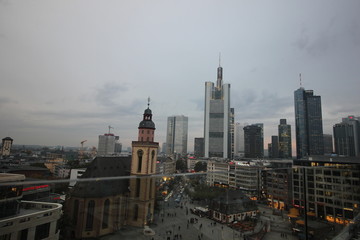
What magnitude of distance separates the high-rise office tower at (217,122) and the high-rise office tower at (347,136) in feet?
Answer: 97.2

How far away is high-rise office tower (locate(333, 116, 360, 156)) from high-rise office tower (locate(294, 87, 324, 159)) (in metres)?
24.2

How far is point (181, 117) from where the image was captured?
11000 cm

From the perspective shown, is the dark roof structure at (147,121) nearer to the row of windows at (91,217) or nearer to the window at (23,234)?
the row of windows at (91,217)

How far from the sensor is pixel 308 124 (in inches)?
2916

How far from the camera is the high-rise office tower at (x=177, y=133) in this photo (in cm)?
10325

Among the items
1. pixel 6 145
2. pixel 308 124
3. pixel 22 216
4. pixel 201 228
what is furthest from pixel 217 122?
pixel 22 216

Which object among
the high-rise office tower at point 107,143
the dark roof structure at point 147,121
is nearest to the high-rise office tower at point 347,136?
the dark roof structure at point 147,121

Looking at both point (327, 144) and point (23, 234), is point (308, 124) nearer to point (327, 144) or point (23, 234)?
point (327, 144)

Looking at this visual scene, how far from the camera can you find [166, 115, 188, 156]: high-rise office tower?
339 ft

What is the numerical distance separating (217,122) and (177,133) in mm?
44134

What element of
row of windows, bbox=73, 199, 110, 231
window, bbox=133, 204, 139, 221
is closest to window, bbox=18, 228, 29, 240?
row of windows, bbox=73, 199, 110, 231

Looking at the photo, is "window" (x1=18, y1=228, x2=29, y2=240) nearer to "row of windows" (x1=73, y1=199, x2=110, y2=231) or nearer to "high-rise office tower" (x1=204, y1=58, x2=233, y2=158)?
"row of windows" (x1=73, y1=199, x2=110, y2=231)

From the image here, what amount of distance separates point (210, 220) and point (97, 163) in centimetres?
748

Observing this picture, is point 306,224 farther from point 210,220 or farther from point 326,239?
point 210,220
